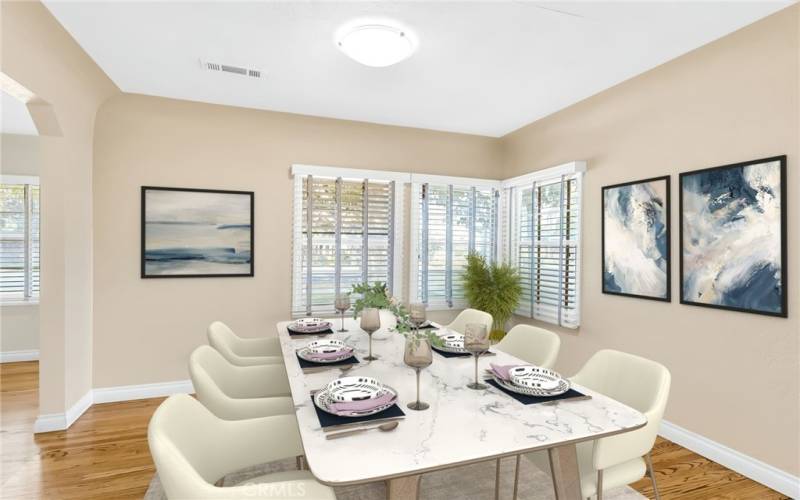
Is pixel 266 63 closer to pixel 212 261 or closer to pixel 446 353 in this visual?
pixel 212 261

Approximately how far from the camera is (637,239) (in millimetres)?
3176

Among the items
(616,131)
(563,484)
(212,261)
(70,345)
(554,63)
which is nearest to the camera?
(563,484)

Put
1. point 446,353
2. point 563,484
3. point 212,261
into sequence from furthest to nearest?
point 212,261 → point 446,353 → point 563,484

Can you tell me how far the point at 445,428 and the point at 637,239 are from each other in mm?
2612

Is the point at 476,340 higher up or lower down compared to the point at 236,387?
higher up

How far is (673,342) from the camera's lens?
9.56 ft

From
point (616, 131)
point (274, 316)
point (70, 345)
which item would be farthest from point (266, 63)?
point (616, 131)

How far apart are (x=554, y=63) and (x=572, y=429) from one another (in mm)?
2545

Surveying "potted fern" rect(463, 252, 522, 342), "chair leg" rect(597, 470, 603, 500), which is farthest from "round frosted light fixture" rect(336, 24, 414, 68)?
"chair leg" rect(597, 470, 603, 500)

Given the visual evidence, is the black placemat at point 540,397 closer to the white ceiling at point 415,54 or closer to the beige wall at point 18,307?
the white ceiling at point 415,54

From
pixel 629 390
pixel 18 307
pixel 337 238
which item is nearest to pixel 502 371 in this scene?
pixel 629 390

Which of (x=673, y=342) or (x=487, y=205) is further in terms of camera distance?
(x=487, y=205)

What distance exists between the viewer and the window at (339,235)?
13.2ft

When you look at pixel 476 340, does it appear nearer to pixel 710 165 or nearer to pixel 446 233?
pixel 710 165
